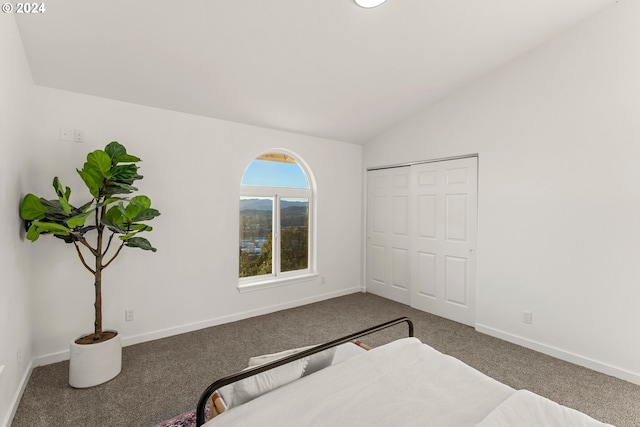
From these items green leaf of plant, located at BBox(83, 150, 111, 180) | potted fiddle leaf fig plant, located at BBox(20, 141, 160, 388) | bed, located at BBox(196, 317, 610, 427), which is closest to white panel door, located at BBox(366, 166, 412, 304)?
bed, located at BBox(196, 317, 610, 427)

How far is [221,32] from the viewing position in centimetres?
230

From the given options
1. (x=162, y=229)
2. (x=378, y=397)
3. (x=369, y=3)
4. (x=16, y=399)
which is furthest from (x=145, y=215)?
(x=369, y=3)

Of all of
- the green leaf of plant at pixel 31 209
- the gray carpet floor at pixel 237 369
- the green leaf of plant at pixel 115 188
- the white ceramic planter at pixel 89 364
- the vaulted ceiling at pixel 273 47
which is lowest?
the gray carpet floor at pixel 237 369

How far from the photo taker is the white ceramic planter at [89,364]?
2248mm

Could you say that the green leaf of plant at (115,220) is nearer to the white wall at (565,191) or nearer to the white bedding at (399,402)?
the white bedding at (399,402)

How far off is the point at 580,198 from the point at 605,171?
274mm

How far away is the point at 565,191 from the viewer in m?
2.80

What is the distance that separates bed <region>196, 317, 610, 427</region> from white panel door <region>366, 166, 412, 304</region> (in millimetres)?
2695

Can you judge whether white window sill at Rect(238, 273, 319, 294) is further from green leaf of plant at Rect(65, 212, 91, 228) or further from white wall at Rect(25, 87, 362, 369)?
green leaf of plant at Rect(65, 212, 91, 228)

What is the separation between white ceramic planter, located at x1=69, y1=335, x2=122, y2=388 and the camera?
225 centimetres

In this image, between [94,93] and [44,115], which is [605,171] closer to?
[94,93]

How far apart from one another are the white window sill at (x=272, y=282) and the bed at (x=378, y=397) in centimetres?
207

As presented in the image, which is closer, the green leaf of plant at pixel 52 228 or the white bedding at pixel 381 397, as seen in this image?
the white bedding at pixel 381 397

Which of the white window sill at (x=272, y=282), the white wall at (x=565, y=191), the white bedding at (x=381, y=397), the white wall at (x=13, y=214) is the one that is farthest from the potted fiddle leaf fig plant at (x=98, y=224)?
the white wall at (x=565, y=191)
